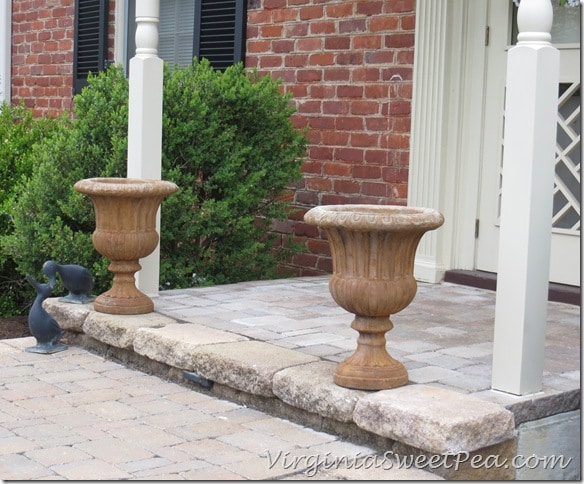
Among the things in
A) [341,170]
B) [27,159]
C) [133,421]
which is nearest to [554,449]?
[133,421]

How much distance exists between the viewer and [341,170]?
700cm

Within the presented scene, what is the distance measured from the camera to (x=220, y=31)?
7.98 m

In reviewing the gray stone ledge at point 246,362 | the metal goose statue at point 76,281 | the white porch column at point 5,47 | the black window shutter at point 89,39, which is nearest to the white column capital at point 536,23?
the gray stone ledge at point 246,362

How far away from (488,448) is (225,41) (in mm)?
5155

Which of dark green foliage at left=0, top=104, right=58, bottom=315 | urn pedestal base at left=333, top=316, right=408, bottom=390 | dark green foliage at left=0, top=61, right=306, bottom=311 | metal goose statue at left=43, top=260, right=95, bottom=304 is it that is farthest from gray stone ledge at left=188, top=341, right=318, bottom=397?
dark green foliage at left=0, top=104, right=58, bottom=315

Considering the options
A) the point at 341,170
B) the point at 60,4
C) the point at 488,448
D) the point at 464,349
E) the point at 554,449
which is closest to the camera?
the point at 488,448

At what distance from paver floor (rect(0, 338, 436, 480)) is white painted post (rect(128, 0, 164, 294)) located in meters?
1.23

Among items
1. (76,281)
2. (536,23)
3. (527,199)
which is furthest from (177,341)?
(536,23)

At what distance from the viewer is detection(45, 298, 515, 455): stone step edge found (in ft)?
11.4

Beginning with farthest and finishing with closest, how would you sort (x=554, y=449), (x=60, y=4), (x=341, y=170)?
(x=60, y=4) < (x=341, y=170) < (x=554, y=449)

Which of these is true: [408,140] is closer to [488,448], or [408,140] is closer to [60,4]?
[488,448]

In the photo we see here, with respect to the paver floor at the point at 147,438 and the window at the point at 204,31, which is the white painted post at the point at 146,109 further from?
the window at the point at 204,31

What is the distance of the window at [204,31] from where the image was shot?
781 centimetres

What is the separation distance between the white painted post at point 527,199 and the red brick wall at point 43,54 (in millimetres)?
7010
